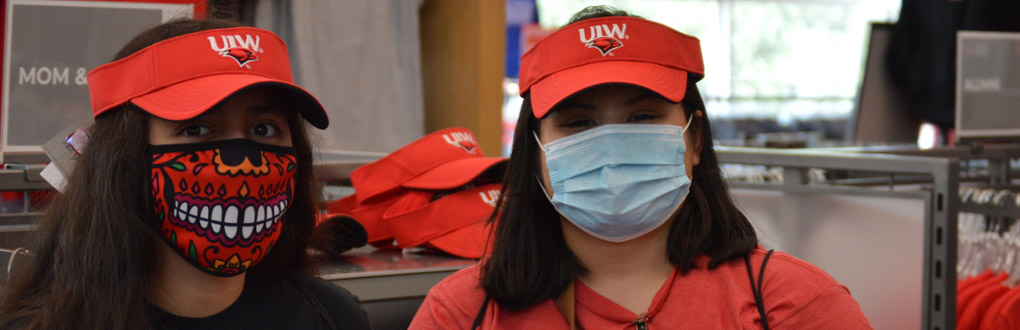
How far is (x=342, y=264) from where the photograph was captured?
220cm

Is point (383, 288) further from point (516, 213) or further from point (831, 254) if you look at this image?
point (831, 254)

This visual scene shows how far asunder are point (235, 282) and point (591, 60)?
30.1 inches

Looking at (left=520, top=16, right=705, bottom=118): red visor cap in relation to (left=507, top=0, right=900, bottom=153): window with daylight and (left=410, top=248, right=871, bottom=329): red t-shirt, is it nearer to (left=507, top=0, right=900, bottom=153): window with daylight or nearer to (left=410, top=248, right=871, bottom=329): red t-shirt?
(left=410, top=248, right=871, bottom=329): red t-shirt

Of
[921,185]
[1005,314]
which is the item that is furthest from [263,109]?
[921,185]

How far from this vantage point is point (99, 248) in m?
1.51

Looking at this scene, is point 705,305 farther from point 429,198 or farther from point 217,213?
point 429,198

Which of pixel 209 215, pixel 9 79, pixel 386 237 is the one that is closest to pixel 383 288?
pixel 386 237

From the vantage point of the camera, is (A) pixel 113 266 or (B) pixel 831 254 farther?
(B) pixel 831 254

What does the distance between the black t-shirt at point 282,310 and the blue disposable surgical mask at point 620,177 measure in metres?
0.52

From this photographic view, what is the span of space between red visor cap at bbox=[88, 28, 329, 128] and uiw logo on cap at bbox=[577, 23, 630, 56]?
1.69ft

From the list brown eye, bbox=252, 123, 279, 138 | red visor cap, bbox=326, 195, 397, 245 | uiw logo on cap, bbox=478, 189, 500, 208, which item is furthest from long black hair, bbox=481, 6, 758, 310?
red visor cap, bbox=326, 195, 397, 245

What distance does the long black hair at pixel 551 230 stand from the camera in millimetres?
1591

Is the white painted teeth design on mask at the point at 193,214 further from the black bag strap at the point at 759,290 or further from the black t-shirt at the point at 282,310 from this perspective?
the black bag strap at the point at 759,290

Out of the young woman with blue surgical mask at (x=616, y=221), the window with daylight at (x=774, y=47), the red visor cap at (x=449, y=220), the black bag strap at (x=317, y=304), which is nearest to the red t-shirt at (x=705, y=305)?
the young woman with blue surgical mask at (x=616, y=221)
